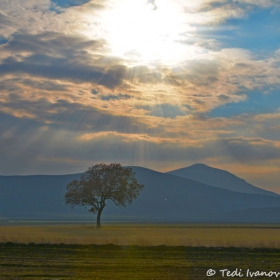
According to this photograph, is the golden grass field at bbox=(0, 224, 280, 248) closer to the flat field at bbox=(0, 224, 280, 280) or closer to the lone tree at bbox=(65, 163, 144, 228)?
the flat field at bbox=(0, 224, 280, 280)

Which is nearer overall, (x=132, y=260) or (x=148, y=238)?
(x=132, y=260)

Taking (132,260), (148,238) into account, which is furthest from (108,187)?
(132,260)

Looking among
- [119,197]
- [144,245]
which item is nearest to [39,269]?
[144,245]

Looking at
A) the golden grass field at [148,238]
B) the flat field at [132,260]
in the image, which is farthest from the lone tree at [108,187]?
the flat field at [132,260]

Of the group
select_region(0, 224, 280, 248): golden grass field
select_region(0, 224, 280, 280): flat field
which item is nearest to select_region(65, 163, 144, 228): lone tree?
select_region(0, 224, 280, 248): golden grass field

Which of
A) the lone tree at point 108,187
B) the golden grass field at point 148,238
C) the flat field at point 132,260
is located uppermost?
the lone tree at point 108,187

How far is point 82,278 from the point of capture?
82.9ft

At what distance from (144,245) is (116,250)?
3831mm

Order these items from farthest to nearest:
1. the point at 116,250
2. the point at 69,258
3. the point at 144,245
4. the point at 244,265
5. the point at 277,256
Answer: the point at 144,245
the point at 116,250
the point at 277,256
the point at 69,258
the point at 244,265

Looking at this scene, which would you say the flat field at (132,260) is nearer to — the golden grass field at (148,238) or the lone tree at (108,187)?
the golden grass field at (148,238)

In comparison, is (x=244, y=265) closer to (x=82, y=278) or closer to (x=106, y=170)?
(x=82, y=278)

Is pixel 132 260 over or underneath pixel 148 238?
underneath

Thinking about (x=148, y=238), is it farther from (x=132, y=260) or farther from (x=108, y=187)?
(x=108, y=187)

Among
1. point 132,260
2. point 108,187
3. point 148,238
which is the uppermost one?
point 108,187
